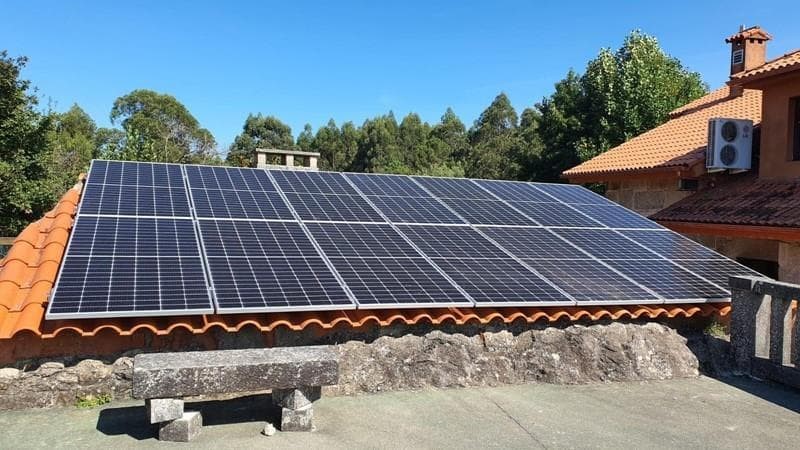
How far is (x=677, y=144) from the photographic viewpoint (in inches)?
634

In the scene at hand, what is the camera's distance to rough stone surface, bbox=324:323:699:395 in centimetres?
578

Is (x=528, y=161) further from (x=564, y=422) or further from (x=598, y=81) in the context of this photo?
(x=564, y=422)

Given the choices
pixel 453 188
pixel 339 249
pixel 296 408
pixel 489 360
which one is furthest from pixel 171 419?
pixel 453 188

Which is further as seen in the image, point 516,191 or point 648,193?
point 648,193

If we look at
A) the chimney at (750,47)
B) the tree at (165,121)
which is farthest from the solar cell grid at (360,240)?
the tree at (165,121)

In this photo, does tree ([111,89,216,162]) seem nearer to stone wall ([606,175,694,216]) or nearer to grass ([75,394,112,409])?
stone wall ([606,175,694,216])

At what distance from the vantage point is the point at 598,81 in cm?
2794

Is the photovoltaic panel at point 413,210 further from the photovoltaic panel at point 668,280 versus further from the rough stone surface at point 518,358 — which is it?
the rough stone surface at point 518,358

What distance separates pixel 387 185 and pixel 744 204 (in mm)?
7434

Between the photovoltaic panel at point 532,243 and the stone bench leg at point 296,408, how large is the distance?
3717 millimetres

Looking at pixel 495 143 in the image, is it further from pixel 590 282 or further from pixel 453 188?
pixel 590 282

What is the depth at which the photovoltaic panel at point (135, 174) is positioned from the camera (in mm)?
8219

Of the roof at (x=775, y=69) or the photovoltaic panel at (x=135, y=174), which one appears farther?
the roof at (x=775, y=69)

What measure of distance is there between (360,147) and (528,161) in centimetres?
2482
